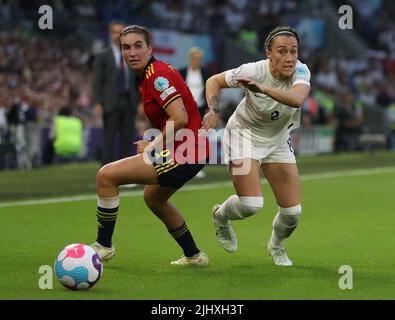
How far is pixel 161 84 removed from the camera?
919 cm

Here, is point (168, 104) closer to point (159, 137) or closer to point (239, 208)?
point (159, 137)

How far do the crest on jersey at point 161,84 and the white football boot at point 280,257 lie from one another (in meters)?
1.96

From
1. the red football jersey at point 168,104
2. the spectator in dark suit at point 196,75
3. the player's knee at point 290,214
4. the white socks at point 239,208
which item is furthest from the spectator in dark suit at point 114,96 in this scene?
the red football jersey at point 168,104

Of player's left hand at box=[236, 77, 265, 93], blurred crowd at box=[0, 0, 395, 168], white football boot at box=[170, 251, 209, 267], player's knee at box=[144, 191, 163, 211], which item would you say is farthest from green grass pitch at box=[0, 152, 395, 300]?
blurred crowd at box=[0, 0, 395, 168]

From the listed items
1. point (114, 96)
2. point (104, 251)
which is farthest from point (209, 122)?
point (114, 96)

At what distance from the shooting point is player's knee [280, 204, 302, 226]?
9.75 meters

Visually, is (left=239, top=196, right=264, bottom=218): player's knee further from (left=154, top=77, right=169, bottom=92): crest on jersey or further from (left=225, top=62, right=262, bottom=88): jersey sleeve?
(left=154, top=77, right=169, bottom=92): crest on jersey

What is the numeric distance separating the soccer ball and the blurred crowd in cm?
1359

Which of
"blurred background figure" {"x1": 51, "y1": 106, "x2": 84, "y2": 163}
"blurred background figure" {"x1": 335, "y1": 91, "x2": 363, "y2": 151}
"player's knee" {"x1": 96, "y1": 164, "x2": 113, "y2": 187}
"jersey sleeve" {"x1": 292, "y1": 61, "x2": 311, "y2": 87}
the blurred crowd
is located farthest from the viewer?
"blurred background figure" {"x1": 335, "y1": 91, "x2": 363, "y2": 151}

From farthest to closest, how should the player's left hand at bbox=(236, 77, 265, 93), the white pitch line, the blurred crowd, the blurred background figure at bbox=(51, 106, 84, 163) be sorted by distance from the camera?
the blurred crowd < the blurred background figure at bbox=(51, 106, 84, 163) < the white pitch line < the player's left hand at bbox=(236, 77, 265, 93)

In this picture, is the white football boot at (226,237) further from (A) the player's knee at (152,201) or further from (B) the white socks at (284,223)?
(A) the player's knee at (152,201)

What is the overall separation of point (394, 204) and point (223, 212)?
6518 millimetres

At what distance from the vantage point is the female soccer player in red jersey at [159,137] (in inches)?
361

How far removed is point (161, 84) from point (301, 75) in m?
1.21
